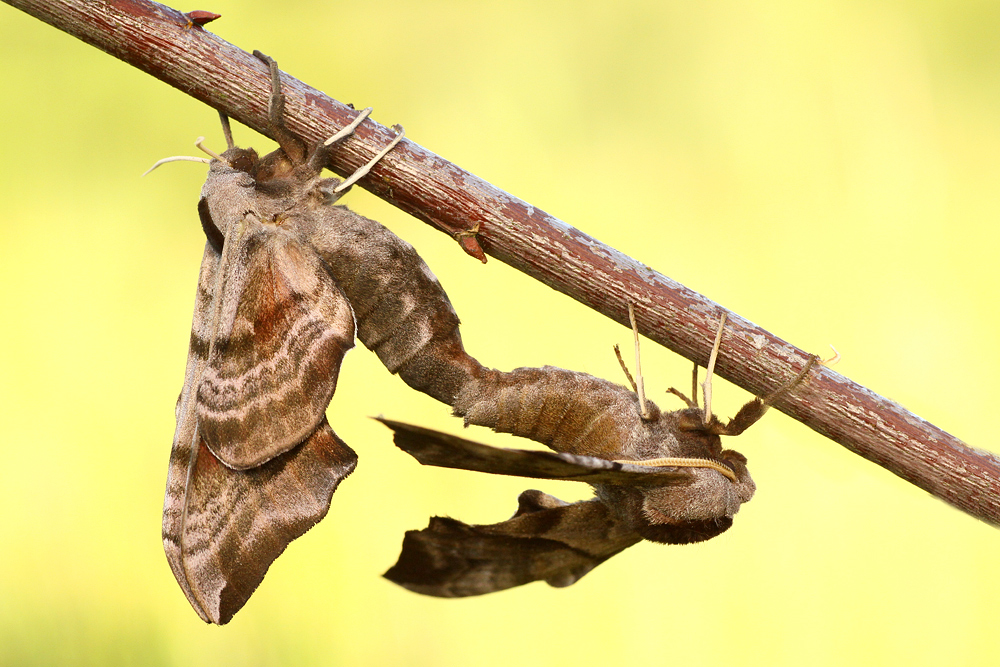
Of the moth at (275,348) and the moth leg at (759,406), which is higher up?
the moth leg at (759,406)

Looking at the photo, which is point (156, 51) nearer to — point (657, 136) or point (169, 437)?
point (169, 437)

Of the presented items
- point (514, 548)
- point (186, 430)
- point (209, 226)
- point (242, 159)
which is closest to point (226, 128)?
point (242, 159)

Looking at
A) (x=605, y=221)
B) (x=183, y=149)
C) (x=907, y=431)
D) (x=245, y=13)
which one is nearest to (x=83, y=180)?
(x=183, y=149)

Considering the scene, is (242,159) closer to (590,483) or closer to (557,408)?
(557,408)

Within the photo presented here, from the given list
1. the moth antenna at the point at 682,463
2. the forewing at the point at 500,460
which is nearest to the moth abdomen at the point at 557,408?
the moth antenna at the point at 682,463

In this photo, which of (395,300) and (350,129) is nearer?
(350,129)

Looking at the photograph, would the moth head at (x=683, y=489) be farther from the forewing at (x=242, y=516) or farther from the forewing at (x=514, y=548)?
the forewing at (x=242, y=516)
